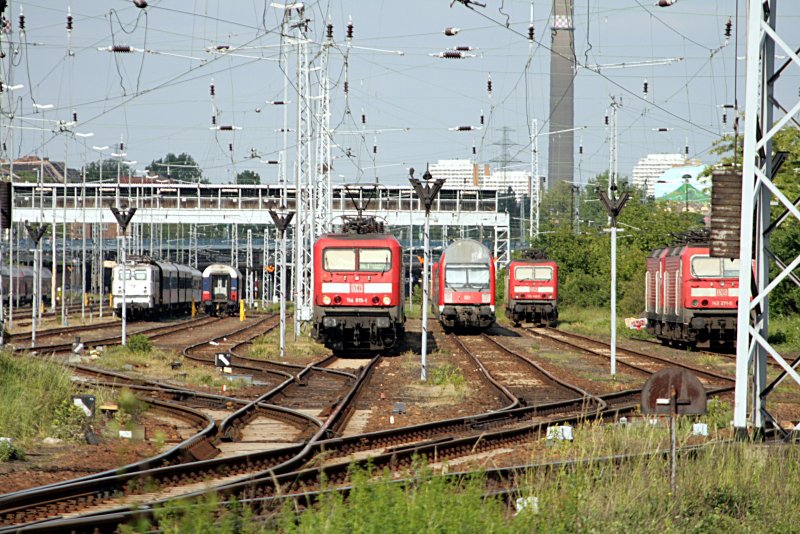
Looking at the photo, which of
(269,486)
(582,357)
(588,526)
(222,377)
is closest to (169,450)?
(269,486)

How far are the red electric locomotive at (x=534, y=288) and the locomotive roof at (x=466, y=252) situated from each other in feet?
20.4

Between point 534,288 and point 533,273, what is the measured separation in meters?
0.81

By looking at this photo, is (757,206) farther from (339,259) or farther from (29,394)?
(339,259)

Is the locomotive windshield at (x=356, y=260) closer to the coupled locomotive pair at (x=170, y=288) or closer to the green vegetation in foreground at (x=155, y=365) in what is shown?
the green vegetation in foreground at (x=155, y=365)

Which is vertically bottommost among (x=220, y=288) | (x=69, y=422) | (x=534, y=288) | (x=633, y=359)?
(x=633, y=359)

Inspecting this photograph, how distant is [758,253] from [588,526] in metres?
4.89

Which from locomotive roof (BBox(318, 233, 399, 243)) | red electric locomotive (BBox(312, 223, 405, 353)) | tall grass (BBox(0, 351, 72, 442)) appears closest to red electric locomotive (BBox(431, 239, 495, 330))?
locomotive roof (BBox(318, 233, 399, 243))

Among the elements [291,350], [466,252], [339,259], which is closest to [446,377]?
[339,259]

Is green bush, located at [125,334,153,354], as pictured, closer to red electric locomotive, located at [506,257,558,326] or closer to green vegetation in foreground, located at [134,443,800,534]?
green vegetation in foreground, located at [134,443,800,534]

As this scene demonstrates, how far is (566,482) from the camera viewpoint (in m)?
9.05

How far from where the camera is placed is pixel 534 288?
47.5m

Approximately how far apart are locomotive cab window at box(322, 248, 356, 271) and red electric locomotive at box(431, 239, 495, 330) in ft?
39.3

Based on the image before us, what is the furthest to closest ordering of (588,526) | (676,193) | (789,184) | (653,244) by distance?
(676,193)
(653,244)
(789,184)
(588,526)

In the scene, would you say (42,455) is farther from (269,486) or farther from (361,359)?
(361,359)
